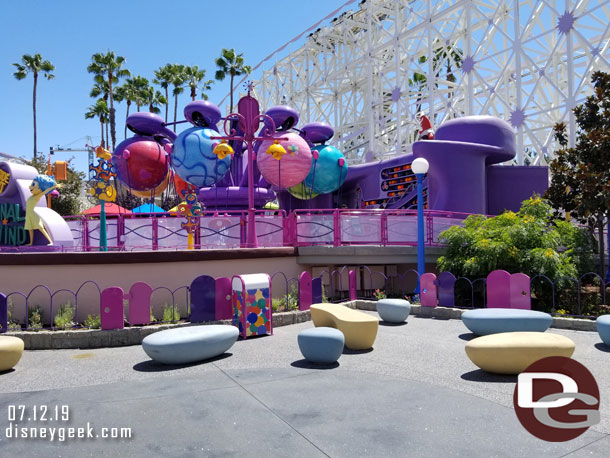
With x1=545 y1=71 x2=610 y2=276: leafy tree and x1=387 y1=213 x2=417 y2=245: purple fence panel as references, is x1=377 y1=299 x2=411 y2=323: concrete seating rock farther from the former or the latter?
x1=545 y1=71 x2=610 y2=276: leafy tree

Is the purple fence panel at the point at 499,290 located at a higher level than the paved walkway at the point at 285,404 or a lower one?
higher

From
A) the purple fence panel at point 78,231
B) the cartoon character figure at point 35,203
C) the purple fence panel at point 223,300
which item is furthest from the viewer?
the purple fence panel at point 78,231

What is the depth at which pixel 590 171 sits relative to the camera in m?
13.6

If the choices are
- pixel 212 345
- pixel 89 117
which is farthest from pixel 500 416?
pixel 89 117

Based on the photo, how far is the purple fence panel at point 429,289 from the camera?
41.7ft

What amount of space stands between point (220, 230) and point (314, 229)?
282 centimetres

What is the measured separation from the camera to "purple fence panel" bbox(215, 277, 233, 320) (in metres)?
10.8

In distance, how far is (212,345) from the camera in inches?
331

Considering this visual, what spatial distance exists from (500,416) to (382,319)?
6648 mm

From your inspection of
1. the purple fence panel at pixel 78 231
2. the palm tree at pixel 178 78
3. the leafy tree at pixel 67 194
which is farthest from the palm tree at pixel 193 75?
the purple fence panel at pixel 78 231

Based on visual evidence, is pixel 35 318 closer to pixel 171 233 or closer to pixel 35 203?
pixel 35 203

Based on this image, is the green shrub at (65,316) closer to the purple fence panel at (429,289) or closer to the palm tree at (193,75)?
the purple fence panel at (429,289)

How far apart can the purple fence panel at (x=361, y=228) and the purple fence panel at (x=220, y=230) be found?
320cm
